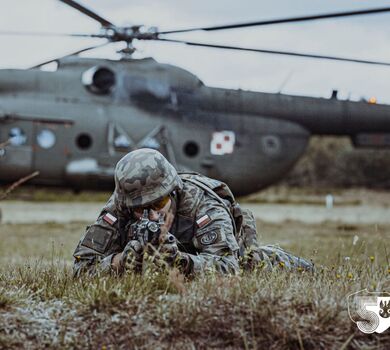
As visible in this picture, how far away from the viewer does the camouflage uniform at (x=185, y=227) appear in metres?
3.99

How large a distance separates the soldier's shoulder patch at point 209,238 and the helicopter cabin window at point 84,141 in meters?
7.83

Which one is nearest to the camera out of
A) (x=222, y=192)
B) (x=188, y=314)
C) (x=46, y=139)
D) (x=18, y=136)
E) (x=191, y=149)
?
(x=188, y=314)

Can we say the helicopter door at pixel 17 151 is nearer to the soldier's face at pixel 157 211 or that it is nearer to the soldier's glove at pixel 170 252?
the soldier's face at pixel 157 211

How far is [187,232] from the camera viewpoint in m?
4.24

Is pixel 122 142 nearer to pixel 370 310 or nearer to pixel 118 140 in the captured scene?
pixel 118 140

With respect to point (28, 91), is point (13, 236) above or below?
below

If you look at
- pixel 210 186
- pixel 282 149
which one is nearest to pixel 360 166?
pixel 282 149

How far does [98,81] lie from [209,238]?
7.98 meters

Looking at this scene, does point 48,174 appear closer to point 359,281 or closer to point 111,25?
point 111,25

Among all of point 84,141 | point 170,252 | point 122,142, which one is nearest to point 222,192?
point 170,252

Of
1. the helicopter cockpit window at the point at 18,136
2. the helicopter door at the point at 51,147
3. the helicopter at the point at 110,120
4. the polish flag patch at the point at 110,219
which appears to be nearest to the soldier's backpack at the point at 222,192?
the polish flag patch at the point at 110,219

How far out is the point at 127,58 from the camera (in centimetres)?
1106

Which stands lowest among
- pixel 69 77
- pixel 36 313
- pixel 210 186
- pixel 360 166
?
pixel 360 166

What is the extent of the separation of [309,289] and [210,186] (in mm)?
1296
